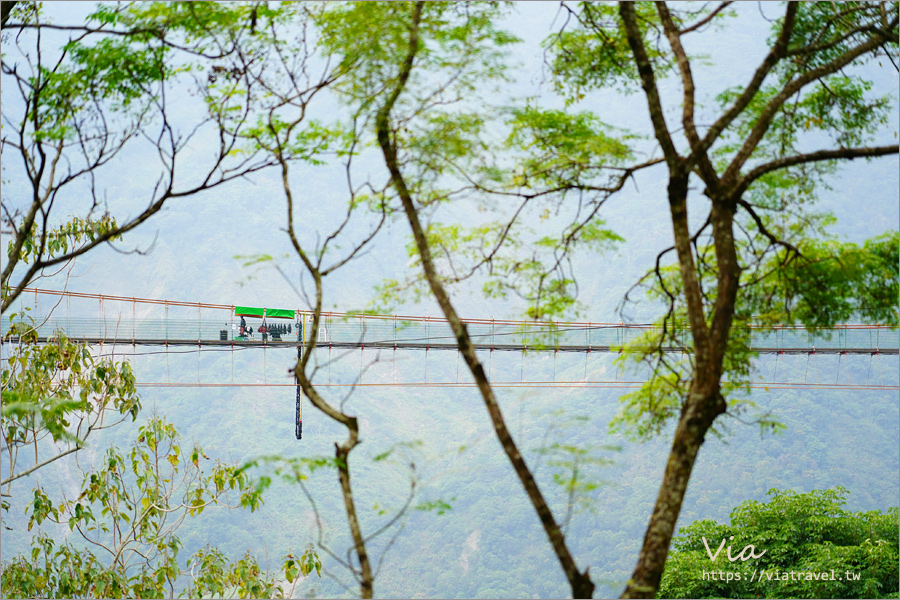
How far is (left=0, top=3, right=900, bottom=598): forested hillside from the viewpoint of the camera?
291cm

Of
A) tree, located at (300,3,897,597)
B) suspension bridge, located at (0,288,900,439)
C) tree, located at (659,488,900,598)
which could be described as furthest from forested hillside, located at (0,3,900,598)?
tree, located at (659,488,900,598)

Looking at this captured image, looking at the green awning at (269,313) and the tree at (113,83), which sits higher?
the tree at (113,83)

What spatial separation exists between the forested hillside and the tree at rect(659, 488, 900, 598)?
1228 mm

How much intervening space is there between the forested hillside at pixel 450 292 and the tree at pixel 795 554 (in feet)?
4.03

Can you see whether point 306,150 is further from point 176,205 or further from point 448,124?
point 176,205

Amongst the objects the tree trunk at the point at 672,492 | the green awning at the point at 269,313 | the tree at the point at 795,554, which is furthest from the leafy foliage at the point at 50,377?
the tree at the point at 795,554

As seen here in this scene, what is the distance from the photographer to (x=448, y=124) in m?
2.96

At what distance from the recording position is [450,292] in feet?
9.82

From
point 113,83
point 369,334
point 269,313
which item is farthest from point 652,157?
point 369,334

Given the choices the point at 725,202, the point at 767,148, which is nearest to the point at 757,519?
the point at 767,148

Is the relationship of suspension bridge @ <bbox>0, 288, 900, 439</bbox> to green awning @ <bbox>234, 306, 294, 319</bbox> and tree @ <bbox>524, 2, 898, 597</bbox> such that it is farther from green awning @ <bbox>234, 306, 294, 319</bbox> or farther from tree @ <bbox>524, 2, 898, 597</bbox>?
tree @ <bbox>524, 2, 898, 597</bbox>

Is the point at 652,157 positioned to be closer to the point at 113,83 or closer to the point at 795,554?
the point at 113,83

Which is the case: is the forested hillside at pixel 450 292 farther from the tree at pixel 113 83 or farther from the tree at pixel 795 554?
the tree at pixel 795 554

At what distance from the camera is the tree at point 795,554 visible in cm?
566
